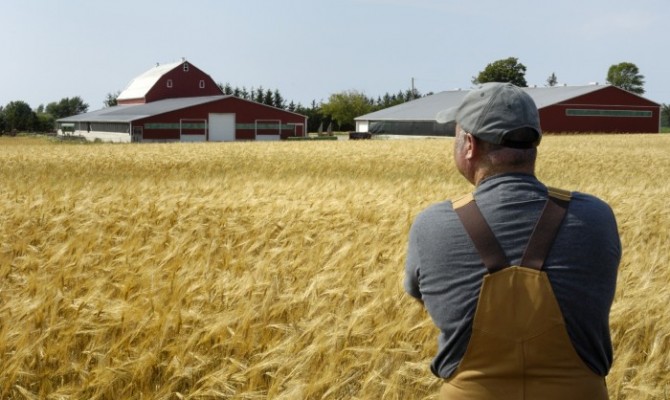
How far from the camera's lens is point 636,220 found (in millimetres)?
8602

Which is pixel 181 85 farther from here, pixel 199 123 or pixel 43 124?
pixel 43 124

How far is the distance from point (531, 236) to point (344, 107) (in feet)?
344

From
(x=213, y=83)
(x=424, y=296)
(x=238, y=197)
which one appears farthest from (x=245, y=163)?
(x=213, y=83)

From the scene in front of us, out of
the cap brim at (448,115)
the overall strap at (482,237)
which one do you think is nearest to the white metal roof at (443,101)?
the cap brim at (448,115)

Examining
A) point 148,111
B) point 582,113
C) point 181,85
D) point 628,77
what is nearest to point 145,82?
point 181,85

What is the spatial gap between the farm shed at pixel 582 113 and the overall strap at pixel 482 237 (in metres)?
68.0

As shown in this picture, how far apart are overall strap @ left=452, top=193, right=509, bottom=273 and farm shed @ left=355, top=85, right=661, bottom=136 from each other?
223 feet

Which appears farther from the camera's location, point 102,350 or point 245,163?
point 245,163

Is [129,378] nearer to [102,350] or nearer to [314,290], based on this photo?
[102,350]

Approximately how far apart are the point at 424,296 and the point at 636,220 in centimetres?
643

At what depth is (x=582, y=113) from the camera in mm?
71750

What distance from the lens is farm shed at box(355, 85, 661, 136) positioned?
7050 centimetres

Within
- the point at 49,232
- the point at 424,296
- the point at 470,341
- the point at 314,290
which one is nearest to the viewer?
the point at 470,341

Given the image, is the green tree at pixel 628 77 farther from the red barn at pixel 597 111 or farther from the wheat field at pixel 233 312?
the wheat field at pixel 233 312
